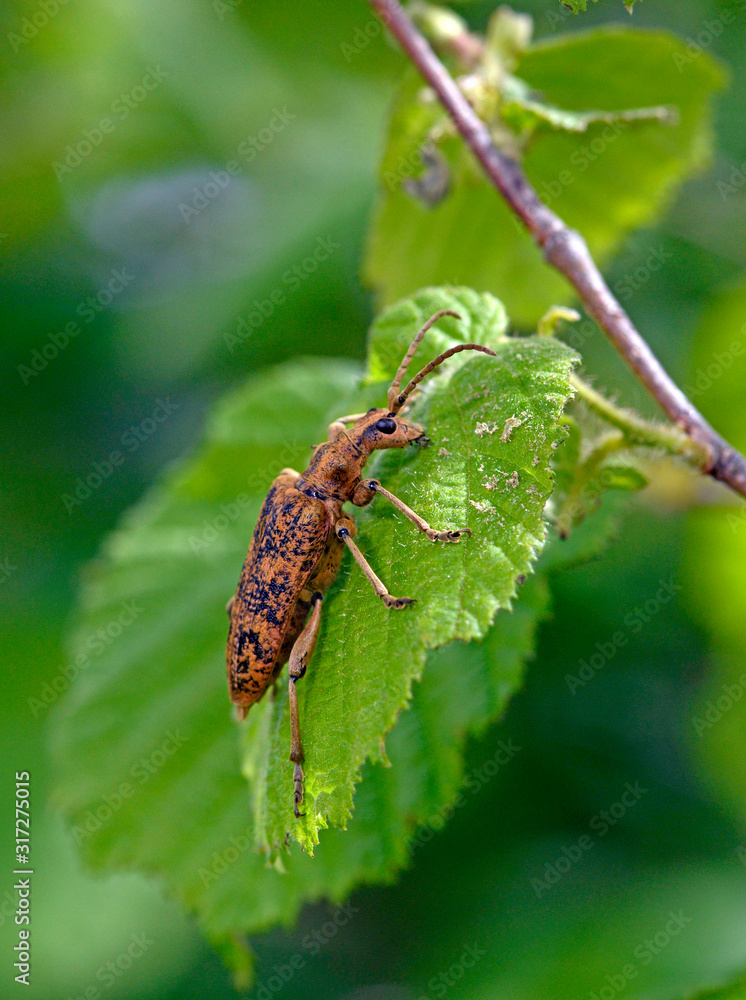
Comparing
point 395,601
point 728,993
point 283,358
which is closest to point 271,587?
point 395,601

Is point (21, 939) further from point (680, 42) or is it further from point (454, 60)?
point (680, 42)

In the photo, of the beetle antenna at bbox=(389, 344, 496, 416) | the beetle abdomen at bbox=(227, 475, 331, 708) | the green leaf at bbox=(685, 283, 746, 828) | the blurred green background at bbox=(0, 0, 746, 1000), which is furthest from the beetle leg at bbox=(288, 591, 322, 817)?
the green leaf at bbox=(685, 283, 746, 828)

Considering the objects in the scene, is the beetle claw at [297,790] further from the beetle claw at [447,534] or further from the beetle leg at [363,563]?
the beetle claw at [447,534]

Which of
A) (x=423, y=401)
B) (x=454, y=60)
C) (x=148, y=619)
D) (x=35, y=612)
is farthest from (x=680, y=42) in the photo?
(x=35, y=612)

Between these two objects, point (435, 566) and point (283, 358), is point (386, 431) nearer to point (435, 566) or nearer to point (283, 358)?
point (435, 566)

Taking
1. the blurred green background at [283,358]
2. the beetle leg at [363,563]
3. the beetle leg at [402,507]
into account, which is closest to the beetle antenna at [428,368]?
the beetle leg at [402,507]

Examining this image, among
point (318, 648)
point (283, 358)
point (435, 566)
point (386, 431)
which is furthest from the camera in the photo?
point (283, 358)
